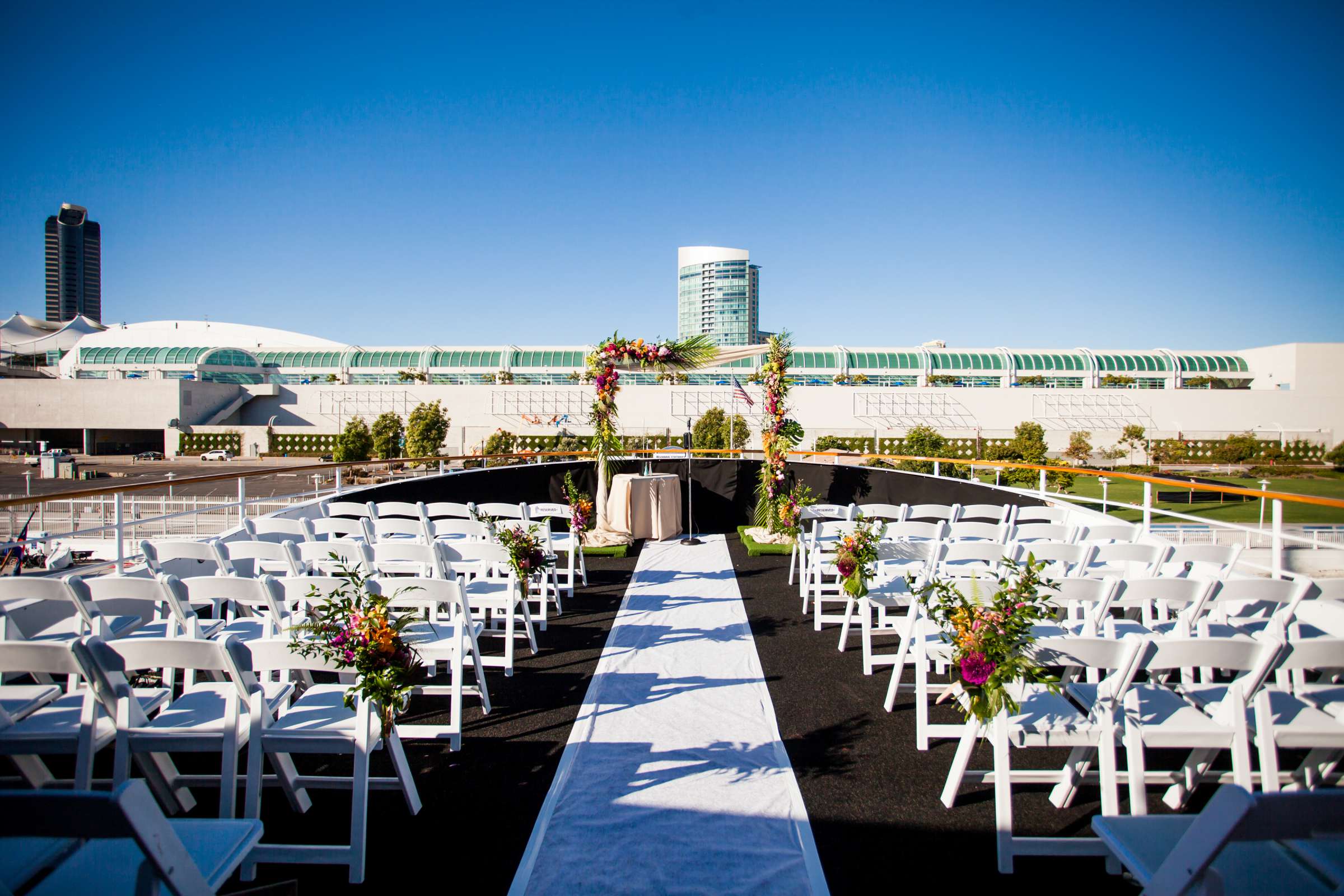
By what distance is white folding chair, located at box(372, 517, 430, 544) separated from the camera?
19.2 ft

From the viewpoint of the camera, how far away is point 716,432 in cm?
3909

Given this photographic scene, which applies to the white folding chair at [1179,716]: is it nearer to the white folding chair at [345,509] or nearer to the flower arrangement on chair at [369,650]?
the flower arrangement on chair at [369,650]

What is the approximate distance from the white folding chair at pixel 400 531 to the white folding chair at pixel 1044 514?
6010 mm

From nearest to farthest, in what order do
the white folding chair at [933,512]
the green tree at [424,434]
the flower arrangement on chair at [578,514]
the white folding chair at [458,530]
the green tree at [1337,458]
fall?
the white folding chair at [458,530], the white folding chair at [933,512], the flower arrangement on chair at [578,514], the green tree at [424,434], the green tree at [1337,458]

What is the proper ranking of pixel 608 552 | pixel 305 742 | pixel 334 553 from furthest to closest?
pixel 608 552 < pixel 334 553 < pixel 305 742

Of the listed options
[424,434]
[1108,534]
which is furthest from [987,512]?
[424,434]

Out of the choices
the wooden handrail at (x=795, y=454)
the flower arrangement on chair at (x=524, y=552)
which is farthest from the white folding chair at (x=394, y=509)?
the flower arrangement on chair at (x=524, y=552)

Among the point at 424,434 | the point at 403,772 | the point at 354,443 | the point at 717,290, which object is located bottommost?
the point at 403,772

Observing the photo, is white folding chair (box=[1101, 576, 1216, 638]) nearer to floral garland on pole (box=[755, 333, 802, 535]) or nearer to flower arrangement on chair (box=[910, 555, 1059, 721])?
flower arrangement on chair (box=[910, 555, 1059, 721])

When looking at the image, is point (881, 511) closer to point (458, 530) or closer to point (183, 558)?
point (458, 530)

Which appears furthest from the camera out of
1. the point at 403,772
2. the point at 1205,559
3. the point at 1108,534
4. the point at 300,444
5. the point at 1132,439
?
the point at 300,444

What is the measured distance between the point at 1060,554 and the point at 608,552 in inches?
253

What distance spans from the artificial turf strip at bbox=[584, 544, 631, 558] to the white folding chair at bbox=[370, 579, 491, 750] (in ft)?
17.7

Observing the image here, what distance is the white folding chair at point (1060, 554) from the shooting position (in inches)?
173
